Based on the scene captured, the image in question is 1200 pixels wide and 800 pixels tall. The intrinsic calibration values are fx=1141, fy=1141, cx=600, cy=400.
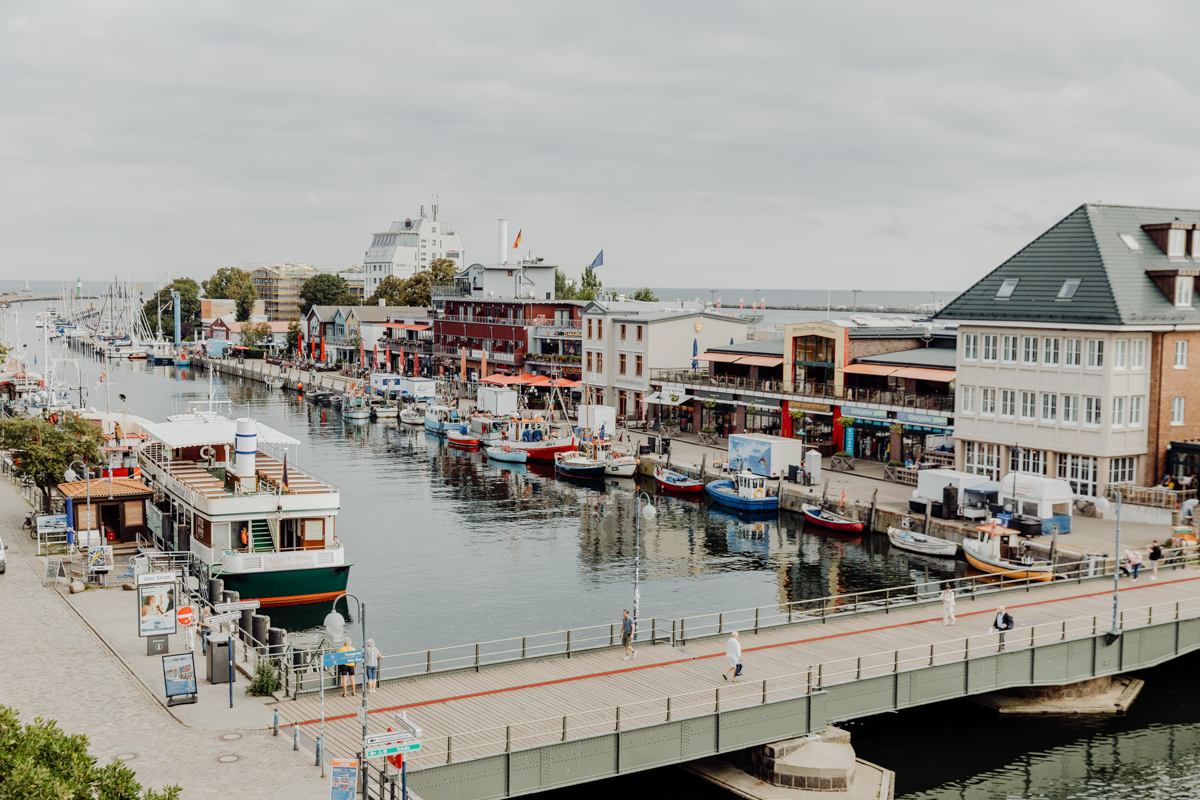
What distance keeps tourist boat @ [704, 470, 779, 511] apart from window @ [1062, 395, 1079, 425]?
19031 mm

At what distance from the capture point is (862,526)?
221 ft

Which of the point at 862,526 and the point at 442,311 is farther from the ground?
the point at 442,311

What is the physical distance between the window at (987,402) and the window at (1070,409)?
473cm

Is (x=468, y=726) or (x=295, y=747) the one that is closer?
(x=295, y=747)

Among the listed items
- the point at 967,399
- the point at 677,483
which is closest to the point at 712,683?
the point at 967,399

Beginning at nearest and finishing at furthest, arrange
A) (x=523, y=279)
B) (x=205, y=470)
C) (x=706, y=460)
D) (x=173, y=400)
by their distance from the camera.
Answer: (x=205, y=470), (x=706, y=460), (x=173, y=400), (x=523, y=279)

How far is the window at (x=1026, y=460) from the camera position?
65750 mm

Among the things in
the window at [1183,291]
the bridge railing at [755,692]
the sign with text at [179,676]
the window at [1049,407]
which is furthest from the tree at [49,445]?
the window at [1183,291]

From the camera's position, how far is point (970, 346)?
69438mm

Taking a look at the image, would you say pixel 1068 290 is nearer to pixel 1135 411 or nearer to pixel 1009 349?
pixel 1009 349

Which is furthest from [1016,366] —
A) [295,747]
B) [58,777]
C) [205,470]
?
[58,777]

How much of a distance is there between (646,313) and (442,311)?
51.6 m

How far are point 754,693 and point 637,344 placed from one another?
78.1m

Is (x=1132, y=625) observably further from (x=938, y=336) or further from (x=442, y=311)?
(x=442, y=311)
